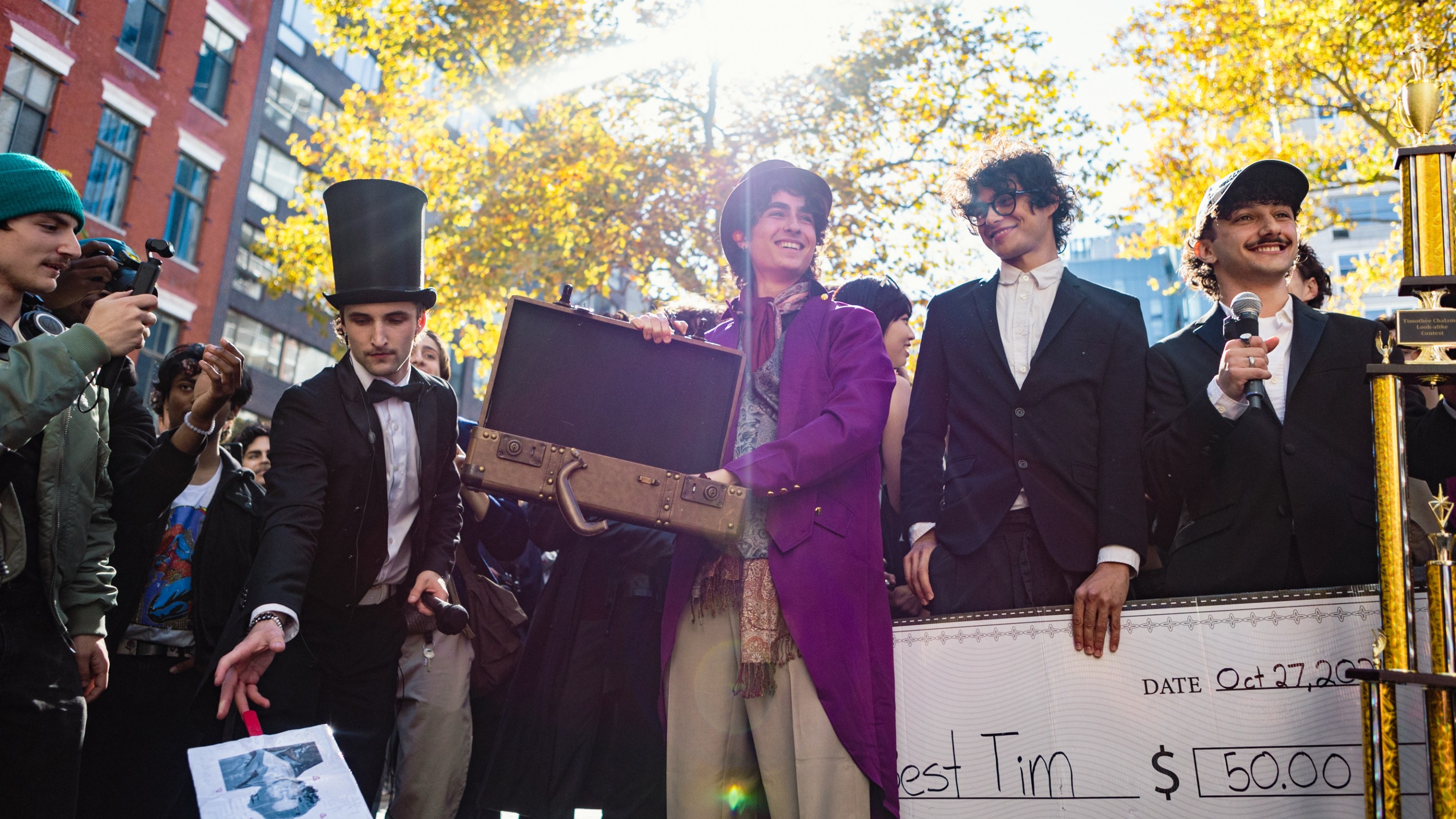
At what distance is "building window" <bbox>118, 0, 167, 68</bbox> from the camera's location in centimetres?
1789

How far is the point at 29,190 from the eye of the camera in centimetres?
293

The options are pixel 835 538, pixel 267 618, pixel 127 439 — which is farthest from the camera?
pixel 127 439

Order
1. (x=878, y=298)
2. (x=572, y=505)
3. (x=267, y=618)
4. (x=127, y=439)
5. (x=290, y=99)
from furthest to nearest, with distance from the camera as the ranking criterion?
(x=290, y=99)
(x=878, y=298)
(x=127, y=439)
(x=267, y=618)
(x=572, y=505)

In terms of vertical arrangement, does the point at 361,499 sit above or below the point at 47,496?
above

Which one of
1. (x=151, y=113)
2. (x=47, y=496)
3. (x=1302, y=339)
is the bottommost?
(x=47, y=496)

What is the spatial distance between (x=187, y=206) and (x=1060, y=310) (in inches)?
819

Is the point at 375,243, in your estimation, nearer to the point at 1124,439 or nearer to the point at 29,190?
the point at 29,190

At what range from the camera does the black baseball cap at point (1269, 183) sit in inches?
129

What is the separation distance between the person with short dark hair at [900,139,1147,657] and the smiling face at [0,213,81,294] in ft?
8.38

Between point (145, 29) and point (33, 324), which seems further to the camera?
point (145, 29)

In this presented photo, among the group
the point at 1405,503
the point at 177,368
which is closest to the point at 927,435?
the point at 1405,503

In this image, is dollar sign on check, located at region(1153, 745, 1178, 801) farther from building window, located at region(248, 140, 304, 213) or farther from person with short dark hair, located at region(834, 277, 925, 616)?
building window, located at region(248, 140, 304, 213)

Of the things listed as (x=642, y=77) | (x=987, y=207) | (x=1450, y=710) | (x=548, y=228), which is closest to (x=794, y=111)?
(x=642, y=77)

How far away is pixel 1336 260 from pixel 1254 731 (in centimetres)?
4426
